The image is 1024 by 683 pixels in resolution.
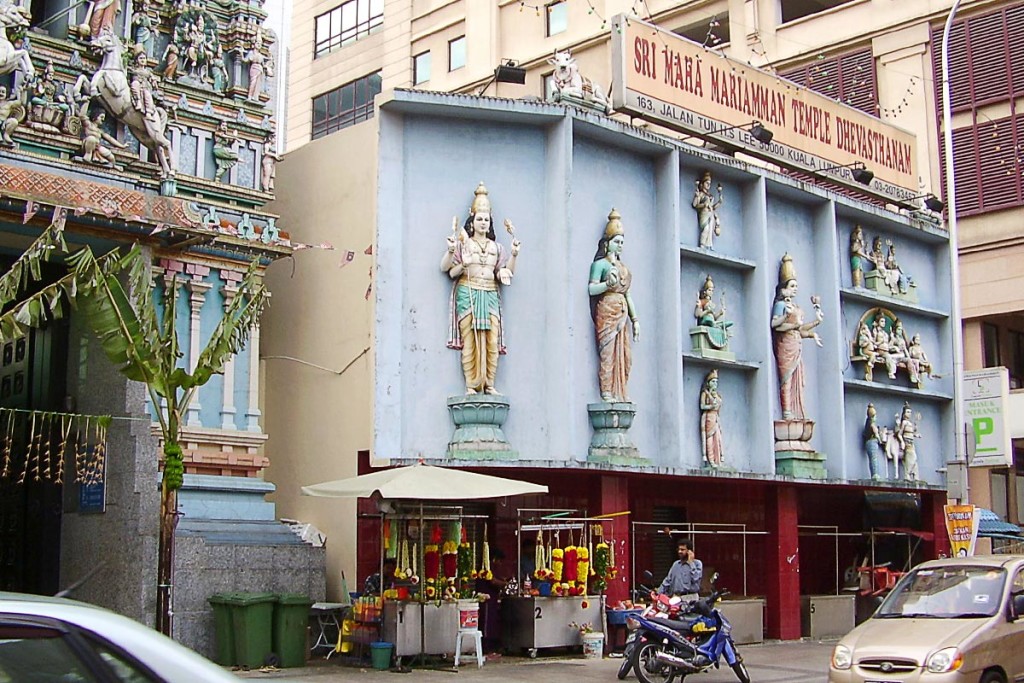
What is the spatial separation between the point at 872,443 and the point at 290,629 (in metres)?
13.8

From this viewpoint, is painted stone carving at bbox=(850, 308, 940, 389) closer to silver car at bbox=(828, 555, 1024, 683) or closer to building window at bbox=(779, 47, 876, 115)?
building window at bbox=(779, 47, 876, 115)

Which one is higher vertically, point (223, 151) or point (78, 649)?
point (223, 151)

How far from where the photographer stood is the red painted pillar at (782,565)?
2294 cm

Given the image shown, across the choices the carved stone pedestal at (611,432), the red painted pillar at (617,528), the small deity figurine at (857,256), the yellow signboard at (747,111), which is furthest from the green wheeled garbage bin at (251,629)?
the small deity figurine at (857,256)

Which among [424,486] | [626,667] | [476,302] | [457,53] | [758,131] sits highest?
[457,53]

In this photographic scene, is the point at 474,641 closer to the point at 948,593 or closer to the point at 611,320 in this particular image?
the point at 611,320

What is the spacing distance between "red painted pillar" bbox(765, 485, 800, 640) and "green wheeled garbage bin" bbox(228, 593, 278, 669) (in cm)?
1008

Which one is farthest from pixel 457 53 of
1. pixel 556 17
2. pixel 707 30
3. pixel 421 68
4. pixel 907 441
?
pixel 907 441

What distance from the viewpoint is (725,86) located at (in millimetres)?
23938

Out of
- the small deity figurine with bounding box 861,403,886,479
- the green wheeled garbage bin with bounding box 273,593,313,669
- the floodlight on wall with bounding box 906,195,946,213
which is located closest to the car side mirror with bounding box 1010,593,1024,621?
the green wheeled garbage bin with bounding box 273,593,313,669

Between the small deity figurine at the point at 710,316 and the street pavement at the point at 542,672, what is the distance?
18.4ft

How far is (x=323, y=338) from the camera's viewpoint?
67.5 ft

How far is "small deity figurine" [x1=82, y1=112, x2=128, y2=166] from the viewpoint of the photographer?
1816 centimetres

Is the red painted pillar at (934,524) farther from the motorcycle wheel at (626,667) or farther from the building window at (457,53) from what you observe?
the building window at (457,53)
